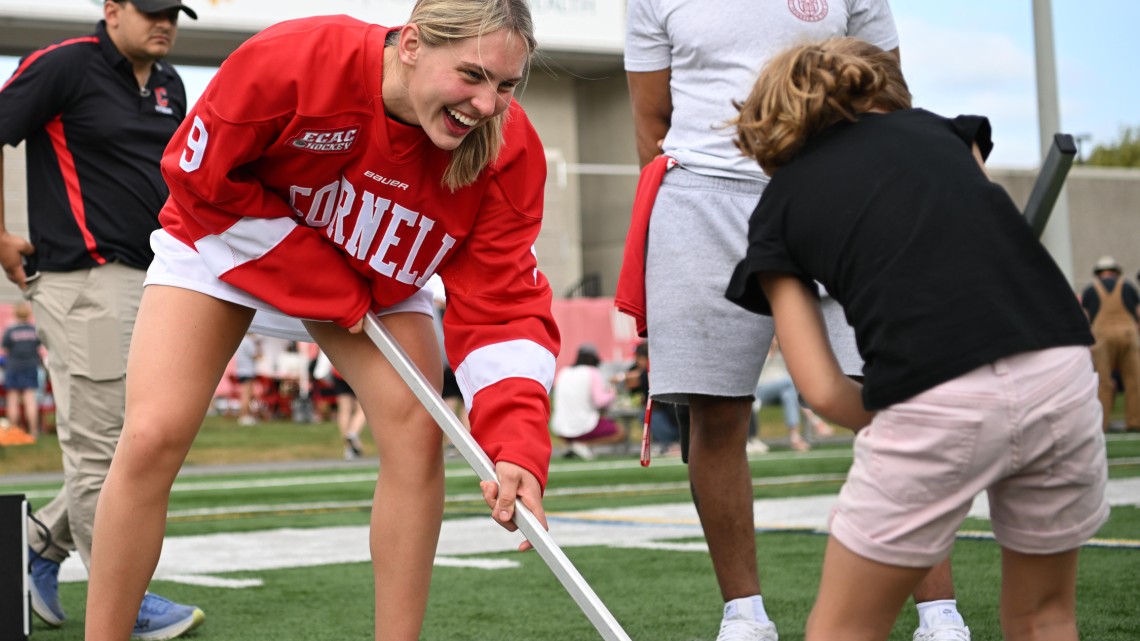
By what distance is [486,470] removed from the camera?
10.1 ft

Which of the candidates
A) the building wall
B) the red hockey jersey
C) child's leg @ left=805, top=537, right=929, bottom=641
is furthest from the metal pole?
the building wall

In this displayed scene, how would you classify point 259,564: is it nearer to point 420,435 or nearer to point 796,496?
point 420,435

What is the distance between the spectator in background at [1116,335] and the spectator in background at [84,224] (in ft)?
42.4

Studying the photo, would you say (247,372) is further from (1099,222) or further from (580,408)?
(1099,222)

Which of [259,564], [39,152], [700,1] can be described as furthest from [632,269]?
[259,564]

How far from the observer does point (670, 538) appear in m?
6.48

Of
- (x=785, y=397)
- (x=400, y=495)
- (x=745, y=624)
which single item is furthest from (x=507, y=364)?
(x=785, y=397)

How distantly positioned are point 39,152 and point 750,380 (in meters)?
2.31

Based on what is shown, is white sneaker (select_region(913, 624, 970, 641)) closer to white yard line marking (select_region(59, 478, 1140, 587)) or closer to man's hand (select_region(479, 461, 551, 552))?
man's hand (select_region(479, 461, 551, 552))

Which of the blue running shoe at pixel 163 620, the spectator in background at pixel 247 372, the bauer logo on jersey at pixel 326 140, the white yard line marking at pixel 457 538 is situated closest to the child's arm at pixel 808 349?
the bauer logo on jersey at pixel 326 140

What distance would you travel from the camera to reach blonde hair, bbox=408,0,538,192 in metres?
2.92

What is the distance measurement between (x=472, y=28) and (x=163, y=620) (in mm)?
2118

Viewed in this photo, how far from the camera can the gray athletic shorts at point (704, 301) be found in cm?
374

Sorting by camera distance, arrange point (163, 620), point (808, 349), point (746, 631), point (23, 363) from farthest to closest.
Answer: point (23, 363), point (163, 620), point (746, 631), point (808, 349)
